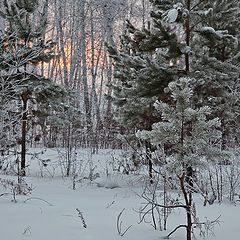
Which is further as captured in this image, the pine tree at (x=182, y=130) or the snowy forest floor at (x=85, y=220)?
the snowy forest floor at (x=85, y=220)

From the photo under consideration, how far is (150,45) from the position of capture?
18.2 feet

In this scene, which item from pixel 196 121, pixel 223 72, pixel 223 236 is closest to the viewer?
pixel 196 121

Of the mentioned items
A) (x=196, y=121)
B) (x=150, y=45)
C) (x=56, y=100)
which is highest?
(x=150, y=45)

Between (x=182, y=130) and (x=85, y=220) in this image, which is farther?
(x=85, y=220)

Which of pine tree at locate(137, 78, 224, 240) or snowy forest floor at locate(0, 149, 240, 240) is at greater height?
pine tree at locate(137, 78, 224, 240)

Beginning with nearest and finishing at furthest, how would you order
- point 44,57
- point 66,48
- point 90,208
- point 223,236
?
point 223,236 < point 90,208 < point 44,57 < point 66,48

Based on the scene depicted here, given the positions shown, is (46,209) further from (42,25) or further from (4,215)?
(42,25)

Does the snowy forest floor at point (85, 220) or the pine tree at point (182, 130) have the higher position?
the pine tree at point (182, 130)

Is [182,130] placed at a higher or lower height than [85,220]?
higher

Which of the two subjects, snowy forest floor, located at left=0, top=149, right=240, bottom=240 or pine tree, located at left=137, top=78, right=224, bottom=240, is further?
snowy forest floor, located at left=0, top=149, right=240, bottom=240

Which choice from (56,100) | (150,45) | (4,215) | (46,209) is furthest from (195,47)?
(4,215)

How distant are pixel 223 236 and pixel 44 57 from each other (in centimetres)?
657

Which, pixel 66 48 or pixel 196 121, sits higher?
pixel 66 48

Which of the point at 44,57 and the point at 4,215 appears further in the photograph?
the point at 44,57
